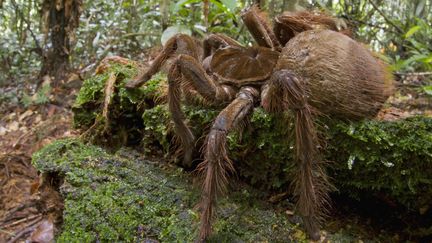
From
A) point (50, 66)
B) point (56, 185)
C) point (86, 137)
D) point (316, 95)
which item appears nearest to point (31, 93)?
point (50, 66)

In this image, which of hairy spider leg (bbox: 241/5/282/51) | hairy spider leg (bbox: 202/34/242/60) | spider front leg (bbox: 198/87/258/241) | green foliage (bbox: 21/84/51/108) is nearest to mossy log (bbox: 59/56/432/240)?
spider front leg (bbox: 198/87/258/241)

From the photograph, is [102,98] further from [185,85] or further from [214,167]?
[214,167]

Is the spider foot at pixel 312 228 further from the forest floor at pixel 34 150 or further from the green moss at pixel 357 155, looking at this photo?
the green moss at pixel 357 155

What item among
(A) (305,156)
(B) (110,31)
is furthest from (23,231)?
(B) (110,31)

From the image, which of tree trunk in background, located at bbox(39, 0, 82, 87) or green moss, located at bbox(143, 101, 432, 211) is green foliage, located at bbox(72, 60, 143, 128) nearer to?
green moss, located at bbox(143, 101, 432, 211)

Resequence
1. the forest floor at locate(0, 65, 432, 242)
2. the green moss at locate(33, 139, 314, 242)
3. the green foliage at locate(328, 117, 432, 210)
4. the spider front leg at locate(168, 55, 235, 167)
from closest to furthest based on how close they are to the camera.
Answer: the green foliage at locate(328, 117, 432, 210) < the green moss at locate(33, 139, 314, 242) < the spider front leg at locate(168, 55, 235, 167) < the forest floor at locate(0, 65, 432, 242)

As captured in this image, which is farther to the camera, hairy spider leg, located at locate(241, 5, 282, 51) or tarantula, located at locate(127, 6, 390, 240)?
hairy spider leg, located at locate(241, 5, 282, 51)

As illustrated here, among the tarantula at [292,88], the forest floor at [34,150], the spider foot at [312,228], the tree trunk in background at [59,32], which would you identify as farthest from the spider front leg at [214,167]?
the tree trunk in background at [59,32]
